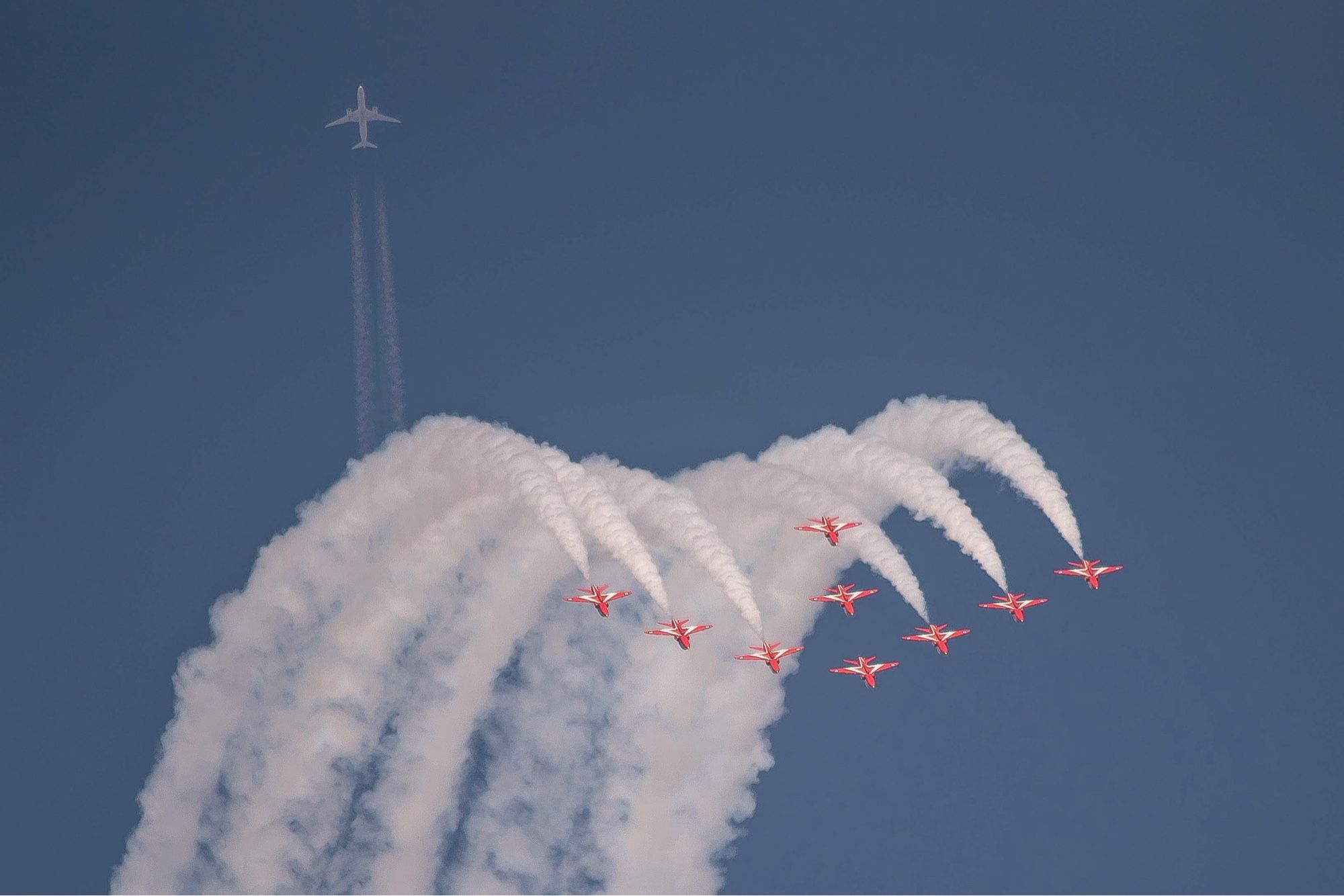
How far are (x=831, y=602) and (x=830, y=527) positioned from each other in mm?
5974

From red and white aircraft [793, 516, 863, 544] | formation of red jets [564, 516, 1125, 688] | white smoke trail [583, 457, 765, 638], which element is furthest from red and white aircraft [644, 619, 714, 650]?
red and white aircraft [793, 516, 863, 544]

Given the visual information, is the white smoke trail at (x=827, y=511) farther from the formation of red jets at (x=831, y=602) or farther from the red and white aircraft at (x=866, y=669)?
the red and white aircraft at (x=866, y=669)

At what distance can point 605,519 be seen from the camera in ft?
212

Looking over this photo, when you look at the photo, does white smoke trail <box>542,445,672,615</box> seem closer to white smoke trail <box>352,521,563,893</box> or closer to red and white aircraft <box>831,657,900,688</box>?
white smoke trail <box>352,521,563,893</box>

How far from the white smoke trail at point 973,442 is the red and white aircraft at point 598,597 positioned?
12.5m

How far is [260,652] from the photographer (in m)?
74.2

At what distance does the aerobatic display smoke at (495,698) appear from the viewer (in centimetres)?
7138

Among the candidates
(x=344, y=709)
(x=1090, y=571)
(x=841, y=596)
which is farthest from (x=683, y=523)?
(x=1090, y=571)

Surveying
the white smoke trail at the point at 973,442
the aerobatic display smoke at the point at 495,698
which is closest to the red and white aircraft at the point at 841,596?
the aerobatic display smoke at the point at 495,698

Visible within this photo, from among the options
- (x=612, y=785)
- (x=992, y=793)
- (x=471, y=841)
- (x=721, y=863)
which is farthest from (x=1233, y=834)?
(x=471, y=841)

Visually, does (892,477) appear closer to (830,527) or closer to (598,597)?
(830,527)

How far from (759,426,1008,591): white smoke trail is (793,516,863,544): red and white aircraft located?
2.60m

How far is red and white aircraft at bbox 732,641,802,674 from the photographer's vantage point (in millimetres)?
67875

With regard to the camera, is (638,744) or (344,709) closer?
(344,709)
